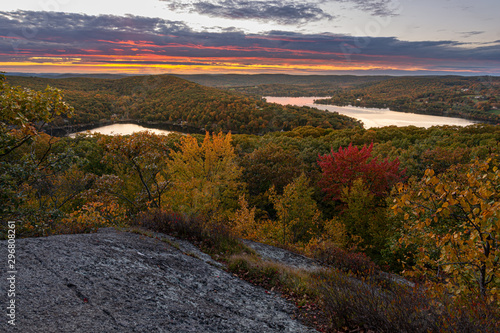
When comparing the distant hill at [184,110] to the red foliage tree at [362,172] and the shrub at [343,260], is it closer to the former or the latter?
the red foliage tree at [362,172]

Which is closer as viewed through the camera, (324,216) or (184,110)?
(324,216)

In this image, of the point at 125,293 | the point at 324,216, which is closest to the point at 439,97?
the point at 324,216

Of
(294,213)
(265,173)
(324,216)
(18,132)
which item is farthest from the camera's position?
(265,173)

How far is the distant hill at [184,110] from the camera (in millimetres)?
102312

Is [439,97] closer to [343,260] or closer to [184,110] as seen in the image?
[184,110]

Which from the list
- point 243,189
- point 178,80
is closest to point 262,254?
point 243,189

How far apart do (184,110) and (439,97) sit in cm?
13881

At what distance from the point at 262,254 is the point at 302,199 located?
11.9 meters

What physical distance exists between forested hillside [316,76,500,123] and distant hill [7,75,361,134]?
56452mm

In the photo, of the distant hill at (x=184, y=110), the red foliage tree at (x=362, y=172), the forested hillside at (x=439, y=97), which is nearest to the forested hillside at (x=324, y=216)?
the red foliage tree at (x=362, y=172)

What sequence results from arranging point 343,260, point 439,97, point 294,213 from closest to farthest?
point 343,260 < point 294,213 < point 439,97

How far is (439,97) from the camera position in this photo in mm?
142250

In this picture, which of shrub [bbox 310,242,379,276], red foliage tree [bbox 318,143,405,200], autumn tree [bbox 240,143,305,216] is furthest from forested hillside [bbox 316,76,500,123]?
shrub [bbox 310,242,379,276]

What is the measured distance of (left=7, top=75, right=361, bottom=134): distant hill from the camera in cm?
10231
